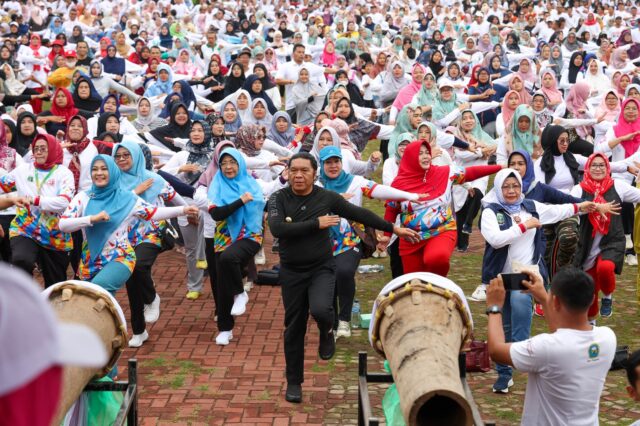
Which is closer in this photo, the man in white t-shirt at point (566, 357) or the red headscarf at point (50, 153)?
the man in white t-shirt at point (566, 357)

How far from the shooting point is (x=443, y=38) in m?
28.8

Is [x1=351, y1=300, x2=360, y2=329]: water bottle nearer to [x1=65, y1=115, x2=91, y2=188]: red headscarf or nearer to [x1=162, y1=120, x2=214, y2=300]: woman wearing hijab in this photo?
[x1=162, y1=120, x2=214, y2=300]: woman wearing hijab

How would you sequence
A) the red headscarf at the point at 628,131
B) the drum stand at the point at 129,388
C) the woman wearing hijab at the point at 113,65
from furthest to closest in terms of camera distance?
the woman wearing hijab at the point at 113,65 → the red headscarf at the point at 628,131 → the drum stand at the point at 129,388

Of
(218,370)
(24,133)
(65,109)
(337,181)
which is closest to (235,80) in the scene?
(65,109)

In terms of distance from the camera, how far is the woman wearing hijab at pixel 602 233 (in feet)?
27.0

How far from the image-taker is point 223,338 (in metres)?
8.24

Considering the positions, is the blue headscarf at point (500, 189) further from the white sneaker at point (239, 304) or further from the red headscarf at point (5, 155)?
the red headscarf at point (5, 155)

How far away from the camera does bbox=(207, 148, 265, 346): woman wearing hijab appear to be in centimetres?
821

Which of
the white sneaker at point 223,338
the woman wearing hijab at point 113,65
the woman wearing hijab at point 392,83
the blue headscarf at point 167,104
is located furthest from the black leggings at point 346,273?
the woman wearing hijab at point 113,65

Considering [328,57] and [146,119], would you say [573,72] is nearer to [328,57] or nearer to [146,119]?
[328,57]

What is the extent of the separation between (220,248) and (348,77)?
1001cm

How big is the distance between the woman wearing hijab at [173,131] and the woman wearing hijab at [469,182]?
327 centimetres

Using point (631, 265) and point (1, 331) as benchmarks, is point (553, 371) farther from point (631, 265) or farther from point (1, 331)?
point (631, 265)

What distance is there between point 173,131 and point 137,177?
3.04m
